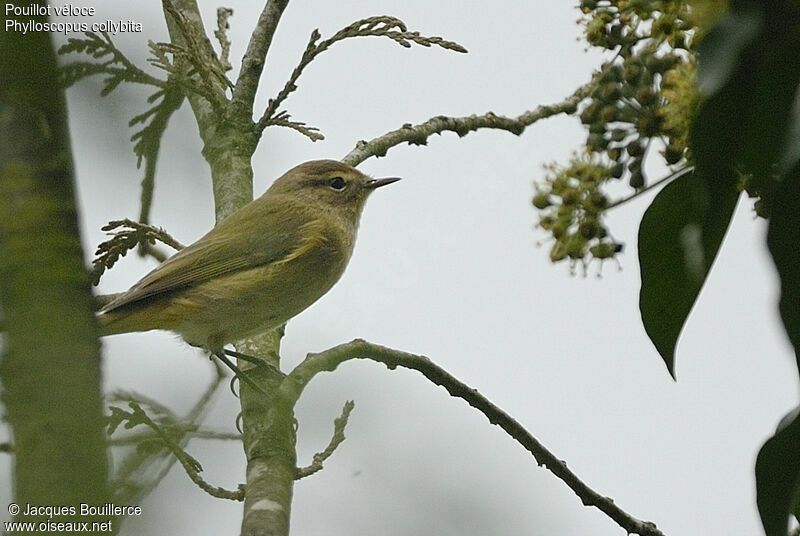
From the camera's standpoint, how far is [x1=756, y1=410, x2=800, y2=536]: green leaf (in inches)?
60.2

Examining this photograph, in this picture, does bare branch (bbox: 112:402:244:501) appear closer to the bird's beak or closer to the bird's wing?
the bird's wing

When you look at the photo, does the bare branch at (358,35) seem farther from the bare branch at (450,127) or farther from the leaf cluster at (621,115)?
the leaf cluster at (621,115)

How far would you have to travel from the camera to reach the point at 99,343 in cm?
128

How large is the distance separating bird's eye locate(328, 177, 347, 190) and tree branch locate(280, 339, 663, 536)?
90.1 inches

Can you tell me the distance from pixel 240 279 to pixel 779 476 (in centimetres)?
374

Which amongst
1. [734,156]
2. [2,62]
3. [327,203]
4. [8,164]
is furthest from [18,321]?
[327,203]

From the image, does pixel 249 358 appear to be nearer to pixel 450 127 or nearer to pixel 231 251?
pixel 231 251

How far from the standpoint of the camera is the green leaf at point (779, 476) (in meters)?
1.53

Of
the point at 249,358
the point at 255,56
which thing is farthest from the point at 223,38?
the point at 249,358

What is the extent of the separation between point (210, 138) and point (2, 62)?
3.72 m

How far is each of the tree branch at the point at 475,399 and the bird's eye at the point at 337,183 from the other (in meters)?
2.29

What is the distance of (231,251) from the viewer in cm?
507

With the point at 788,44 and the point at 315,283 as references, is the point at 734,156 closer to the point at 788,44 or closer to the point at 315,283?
the point at 788,44

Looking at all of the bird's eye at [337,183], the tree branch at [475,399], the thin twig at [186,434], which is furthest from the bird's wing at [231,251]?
the thin twig at [186,434]
